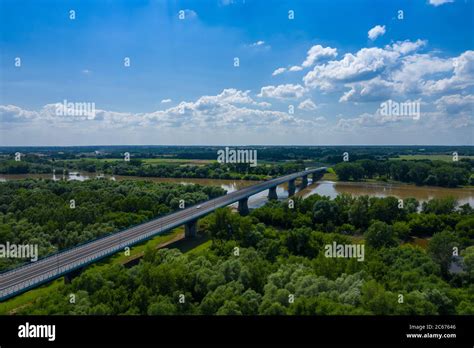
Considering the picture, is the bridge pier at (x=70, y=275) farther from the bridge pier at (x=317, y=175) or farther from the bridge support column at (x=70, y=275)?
the bridge pier at (x=317, y=175)

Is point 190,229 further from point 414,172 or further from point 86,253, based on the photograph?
point 414,172

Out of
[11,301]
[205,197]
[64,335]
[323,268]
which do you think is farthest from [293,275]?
[205,197]

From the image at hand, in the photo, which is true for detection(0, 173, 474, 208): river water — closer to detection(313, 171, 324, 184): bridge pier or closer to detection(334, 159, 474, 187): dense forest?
detection(334, 159, 474, 187): dense forest

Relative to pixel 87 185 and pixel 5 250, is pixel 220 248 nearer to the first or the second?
pixel 5 250

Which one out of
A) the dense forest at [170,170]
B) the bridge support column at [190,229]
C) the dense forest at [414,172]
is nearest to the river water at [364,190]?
the dense forest at [170,170]

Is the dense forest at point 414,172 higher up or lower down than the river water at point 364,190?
higher up

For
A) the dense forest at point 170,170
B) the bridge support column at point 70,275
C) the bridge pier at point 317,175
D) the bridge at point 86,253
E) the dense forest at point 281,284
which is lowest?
the bridge support column at point 70,275

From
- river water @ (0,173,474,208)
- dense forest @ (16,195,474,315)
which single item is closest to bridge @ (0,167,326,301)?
dense forest @ (16,195,474,315)

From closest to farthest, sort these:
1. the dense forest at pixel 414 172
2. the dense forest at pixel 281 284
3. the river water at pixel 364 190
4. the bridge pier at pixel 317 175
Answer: the dense forest at pixel 281 284 < the river water at pixel 364 190 < the dense forest at pixel 414 172 < the bridge pier at pixel 317 175

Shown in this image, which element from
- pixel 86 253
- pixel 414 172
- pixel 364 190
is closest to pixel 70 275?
pixel 86 253
